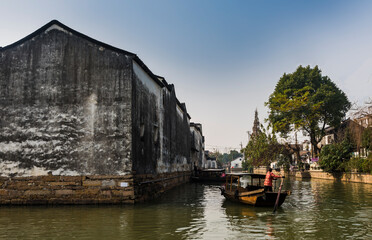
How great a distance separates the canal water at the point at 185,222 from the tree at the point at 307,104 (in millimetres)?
23606

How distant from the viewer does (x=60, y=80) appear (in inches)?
560

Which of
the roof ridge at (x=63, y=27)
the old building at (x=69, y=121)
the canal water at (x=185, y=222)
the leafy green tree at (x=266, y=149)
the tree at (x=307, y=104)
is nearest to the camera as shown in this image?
the canal water at (x=185, y=222)

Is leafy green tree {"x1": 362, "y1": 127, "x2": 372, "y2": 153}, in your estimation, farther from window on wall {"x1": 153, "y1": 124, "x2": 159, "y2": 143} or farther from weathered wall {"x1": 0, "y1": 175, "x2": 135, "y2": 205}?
weathered wall {"x1": 0, "y1": 175, "x2": 135, "y2": 205}

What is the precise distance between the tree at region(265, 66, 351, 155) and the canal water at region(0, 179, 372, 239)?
23606 mm

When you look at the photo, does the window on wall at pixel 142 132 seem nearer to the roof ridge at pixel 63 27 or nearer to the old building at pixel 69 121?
the old building at pixel 69 121

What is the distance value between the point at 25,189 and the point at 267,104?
106ft

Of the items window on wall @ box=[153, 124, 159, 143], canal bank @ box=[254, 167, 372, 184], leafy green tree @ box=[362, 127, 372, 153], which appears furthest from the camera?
canal bank @ box=[254, 167, 372, 184]

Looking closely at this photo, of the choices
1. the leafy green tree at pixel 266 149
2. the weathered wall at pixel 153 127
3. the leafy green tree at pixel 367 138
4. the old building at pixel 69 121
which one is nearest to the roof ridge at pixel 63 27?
the old building at pixel 69 121

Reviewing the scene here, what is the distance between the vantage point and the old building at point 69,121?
13.2m

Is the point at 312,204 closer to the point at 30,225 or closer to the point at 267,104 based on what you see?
the point at 30,225

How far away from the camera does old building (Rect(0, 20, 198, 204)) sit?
13.2m

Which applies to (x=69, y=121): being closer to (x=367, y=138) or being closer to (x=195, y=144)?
(x=367, y=138)

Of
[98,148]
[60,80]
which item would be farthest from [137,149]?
[60,80]

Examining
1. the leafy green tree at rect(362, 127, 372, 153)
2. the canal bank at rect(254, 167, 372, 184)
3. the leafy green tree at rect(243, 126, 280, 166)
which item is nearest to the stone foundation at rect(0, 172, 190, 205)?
the leafy green tree at rect(362, 127, 372, 153)
